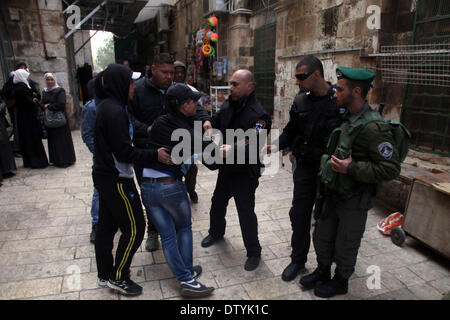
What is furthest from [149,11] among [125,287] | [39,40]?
[125,287]

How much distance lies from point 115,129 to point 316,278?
2083mm

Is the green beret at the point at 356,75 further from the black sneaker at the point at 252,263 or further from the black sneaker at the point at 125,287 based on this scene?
the black sneaker at the point at 125,287

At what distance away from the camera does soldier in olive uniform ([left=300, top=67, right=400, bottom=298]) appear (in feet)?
7.01

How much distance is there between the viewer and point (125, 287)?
8.31ft

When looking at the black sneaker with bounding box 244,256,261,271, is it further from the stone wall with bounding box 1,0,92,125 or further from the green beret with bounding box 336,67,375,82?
the stone wall with bounding box 1,0,92,125

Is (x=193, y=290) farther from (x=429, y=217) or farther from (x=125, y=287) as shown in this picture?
(x=429, y=217)

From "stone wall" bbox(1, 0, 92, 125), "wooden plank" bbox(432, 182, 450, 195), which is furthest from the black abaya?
"wooden plank" bbox(432, 182, 450, 195)

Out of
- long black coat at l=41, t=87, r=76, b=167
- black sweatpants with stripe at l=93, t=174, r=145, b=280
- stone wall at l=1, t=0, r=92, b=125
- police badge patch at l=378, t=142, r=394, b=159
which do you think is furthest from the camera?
stone wall at l=1, t=0, r=92, b=125

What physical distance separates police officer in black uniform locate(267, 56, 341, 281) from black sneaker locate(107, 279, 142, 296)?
4.25 ft

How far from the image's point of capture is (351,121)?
7.49 feet

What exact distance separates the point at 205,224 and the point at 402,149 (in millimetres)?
2425

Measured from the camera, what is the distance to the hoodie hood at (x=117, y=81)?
2.22 metres
